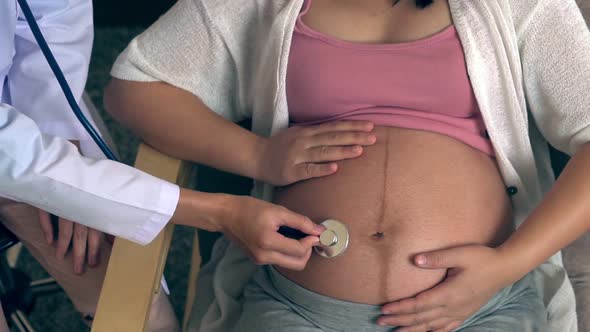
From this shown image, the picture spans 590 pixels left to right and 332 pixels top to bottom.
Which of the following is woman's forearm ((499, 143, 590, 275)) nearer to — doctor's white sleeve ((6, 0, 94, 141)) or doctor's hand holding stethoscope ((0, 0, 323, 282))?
doctor's hand holding stethoscope ((0, 0, 323, 282))

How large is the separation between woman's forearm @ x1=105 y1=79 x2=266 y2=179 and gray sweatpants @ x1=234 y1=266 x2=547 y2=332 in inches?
7.6

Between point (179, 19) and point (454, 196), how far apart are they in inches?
20.3

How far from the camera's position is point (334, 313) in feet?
3.44

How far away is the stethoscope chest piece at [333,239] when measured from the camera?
1025 millimetres

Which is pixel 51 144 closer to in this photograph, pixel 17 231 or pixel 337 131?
pixel 17 231

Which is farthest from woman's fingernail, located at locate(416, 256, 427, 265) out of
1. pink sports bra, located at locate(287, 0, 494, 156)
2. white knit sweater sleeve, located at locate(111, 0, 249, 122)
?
white knit sweater sleeve, located at locate(111, 0, 249, 122)

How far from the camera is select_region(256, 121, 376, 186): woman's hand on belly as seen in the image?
111cm

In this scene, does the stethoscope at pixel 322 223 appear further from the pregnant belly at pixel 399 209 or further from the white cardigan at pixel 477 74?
the white cardigan at pixel 477 74

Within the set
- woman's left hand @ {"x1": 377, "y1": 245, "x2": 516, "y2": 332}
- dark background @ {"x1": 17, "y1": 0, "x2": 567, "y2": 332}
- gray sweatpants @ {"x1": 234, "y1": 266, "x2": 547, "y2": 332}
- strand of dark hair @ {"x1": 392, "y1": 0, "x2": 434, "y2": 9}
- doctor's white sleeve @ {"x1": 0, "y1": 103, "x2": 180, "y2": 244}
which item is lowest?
dark background @ {"x1": 17, "y1": 0, "x2": 567, "y2": 332}

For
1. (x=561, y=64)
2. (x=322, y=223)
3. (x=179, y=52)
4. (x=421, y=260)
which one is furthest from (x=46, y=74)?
(x=561, y=64)

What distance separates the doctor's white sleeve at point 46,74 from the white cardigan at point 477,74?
Answer: 0.09 meters

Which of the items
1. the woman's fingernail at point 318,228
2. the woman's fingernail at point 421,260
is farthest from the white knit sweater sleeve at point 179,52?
the woman's fingernail at point 421,260

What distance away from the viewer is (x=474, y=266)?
1027 mm

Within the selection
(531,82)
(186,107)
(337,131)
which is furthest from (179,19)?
A: (531,82)
